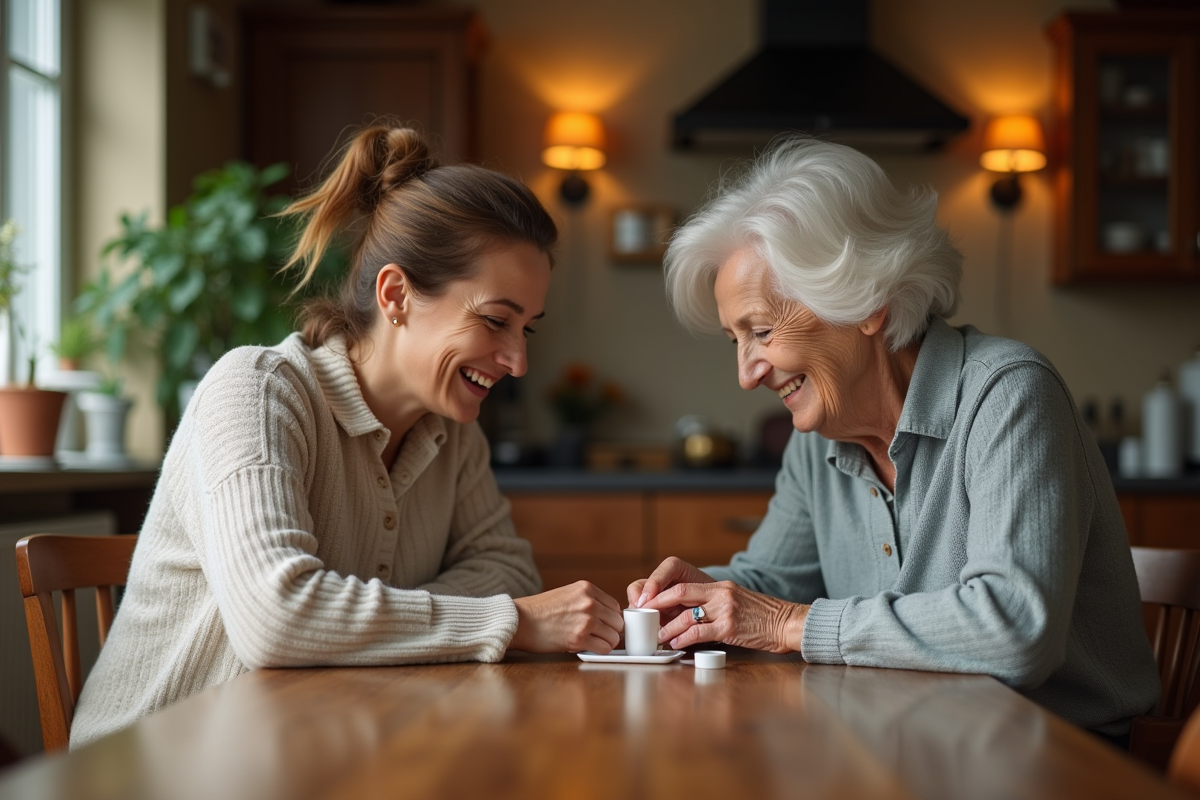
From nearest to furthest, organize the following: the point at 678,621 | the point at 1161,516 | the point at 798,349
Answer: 1. the point at 678,621
2. the point at 798,349
3. the point at 1161,516

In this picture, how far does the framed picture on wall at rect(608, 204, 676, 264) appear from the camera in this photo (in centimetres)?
438

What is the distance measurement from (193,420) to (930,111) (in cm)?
309

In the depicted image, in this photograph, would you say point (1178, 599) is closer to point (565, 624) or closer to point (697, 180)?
point (565, 624)

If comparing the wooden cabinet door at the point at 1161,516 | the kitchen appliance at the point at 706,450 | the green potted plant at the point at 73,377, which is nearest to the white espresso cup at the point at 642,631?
the green potted plant at the point at 73,377

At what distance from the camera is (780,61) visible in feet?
13.7

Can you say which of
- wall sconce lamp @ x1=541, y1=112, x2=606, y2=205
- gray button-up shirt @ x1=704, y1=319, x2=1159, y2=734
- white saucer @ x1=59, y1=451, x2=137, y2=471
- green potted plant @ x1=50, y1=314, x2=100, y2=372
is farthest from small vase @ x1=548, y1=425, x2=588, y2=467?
gray button-up shirt @ x1=704, y1=319, x2=1159, y2=734

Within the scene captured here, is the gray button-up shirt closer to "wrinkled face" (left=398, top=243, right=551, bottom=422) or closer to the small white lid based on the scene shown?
the small white lid

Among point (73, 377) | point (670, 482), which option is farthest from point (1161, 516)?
point (73, 377)

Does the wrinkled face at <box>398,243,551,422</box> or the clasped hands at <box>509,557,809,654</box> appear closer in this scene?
the clasped hands at <box>509,557,809,654</box>

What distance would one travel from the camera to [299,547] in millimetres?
1371

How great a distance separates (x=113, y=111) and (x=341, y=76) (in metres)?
0.91

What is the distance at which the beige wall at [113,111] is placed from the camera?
11.2 feet

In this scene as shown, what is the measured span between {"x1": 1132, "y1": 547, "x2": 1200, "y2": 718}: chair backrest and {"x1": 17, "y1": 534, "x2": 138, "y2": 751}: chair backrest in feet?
4.90

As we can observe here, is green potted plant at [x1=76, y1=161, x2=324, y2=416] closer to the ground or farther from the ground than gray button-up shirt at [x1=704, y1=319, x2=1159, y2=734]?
farther from the ground
